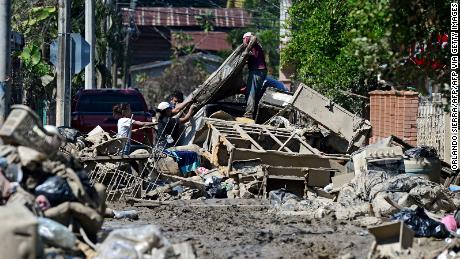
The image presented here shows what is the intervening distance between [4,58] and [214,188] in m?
4.34

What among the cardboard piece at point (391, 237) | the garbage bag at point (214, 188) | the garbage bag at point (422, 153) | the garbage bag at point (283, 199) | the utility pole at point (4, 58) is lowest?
the garbage bag at point (214, 188)

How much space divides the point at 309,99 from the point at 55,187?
41.7 ft

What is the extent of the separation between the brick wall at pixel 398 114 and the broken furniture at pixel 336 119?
1.18 meters

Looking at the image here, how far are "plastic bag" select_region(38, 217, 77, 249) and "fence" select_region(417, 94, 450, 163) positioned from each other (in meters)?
12.1

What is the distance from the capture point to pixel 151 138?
2419 cm

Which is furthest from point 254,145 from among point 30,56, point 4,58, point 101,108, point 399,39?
point 30,56

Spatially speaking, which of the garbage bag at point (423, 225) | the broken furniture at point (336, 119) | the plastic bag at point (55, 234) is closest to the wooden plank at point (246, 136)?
the broken furniture at point (336, 119)

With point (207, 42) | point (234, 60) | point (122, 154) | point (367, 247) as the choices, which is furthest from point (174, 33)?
point (367, 247)

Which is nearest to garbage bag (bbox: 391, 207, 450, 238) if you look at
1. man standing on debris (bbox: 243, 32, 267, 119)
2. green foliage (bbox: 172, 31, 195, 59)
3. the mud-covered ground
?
the mud-covered ground

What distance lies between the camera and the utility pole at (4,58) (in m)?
16.9

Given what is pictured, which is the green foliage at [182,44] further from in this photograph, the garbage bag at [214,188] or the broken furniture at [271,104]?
the garbage bag at [214,188]

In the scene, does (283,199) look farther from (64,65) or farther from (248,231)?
(64,65)

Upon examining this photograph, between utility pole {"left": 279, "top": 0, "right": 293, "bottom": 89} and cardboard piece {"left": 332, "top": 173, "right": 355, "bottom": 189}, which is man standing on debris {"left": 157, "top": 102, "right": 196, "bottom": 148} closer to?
cardboard piece {"left": 332, "top": 173, "right": 355, "bottom": 189}

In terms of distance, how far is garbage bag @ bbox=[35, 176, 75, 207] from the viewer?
10.4 m
